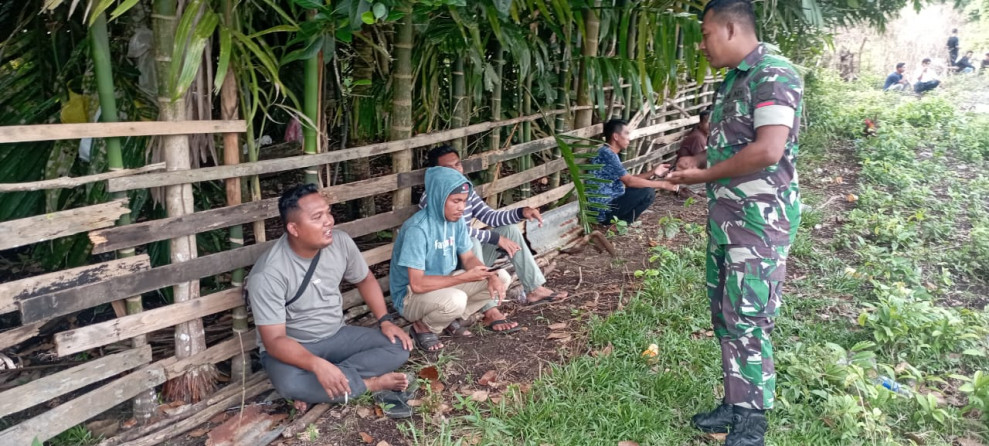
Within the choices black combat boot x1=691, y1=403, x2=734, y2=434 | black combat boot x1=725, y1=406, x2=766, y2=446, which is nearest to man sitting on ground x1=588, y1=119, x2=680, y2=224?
black combat boot x1=691, y1=403, x2=734, y2=434

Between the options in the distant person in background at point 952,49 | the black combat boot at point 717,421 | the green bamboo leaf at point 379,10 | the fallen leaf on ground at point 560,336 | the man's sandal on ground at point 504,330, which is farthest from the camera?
the distant person in background at point 952,49

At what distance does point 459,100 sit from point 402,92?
24.5 inches

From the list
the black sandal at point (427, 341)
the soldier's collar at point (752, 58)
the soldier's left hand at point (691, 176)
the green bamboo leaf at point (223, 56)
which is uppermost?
the green bamboo leaf at point (223, 56)

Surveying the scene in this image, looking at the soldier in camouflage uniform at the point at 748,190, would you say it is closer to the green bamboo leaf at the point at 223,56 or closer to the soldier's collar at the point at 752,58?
the soldier's collar at the point at 752,58

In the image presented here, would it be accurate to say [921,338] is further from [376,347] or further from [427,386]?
[376,347]

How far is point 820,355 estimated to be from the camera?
10.6ft

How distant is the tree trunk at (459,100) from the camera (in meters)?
4.02

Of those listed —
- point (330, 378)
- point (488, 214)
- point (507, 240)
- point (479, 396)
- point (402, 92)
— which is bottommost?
point (479, 396)

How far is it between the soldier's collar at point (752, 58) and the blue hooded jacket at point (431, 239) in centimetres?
145

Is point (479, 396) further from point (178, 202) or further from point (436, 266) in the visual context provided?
point (178, 202)

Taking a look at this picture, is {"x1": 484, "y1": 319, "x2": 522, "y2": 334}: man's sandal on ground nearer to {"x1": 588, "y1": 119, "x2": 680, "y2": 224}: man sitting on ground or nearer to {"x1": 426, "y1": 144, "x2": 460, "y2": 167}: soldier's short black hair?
{"x1": 426, "y1": 144, "x2": 460, "y2": 167}: soldier's short black hair

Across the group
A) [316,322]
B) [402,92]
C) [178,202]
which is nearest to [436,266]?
[316,322]

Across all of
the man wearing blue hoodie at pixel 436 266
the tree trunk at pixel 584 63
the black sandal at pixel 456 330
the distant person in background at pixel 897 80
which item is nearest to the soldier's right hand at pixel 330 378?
the man wearing blue hoodie at pixel 436 266

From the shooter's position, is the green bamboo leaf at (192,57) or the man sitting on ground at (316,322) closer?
the green bamboo leaf at (192,57)
